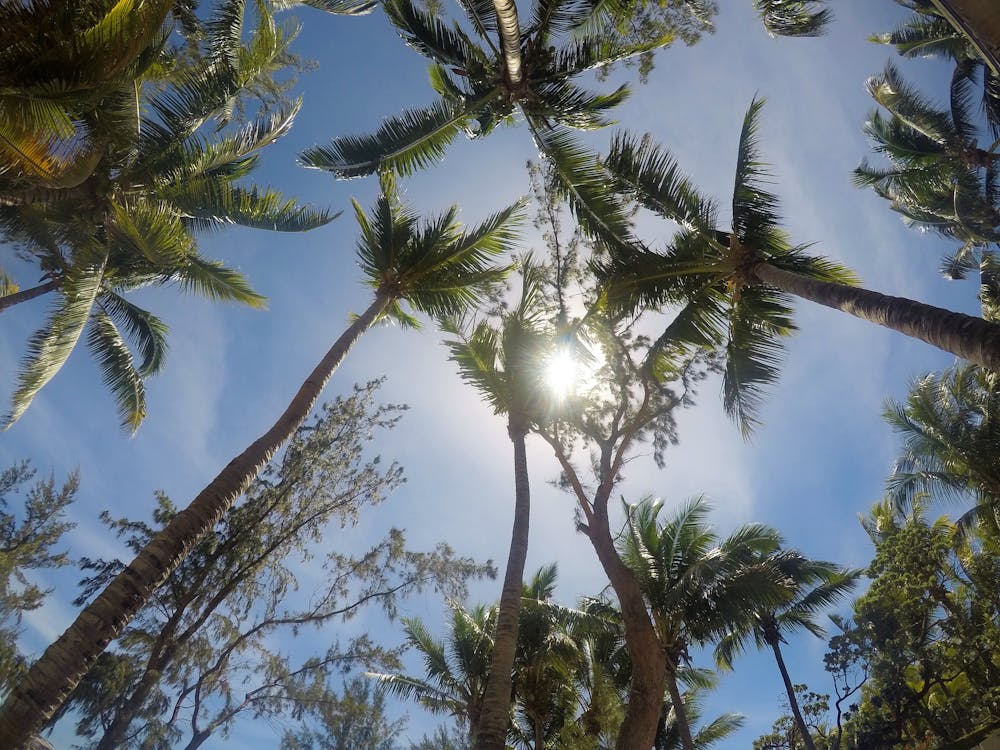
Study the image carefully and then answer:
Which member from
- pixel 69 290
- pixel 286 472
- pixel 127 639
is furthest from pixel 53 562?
pixel 69 290

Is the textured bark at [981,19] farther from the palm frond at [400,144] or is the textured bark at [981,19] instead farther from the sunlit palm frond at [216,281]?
the sunlit palm frond at [216,281]

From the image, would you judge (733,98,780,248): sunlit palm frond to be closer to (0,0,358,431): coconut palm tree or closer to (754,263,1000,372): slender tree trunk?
(754,263,1000,372): slender tree trunk

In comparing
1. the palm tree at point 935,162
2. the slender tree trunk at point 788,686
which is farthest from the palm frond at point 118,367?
the palm tree at point 935,162

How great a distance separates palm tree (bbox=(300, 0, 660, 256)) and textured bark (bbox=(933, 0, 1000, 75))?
6.32 meters

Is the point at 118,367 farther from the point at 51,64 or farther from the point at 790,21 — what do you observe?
the point at 790,21

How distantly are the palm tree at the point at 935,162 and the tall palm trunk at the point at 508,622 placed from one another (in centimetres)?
1565

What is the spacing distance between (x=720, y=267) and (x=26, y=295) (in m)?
12.4

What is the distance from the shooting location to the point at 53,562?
67.5 feet

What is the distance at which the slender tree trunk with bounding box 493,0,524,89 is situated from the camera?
7.05 m

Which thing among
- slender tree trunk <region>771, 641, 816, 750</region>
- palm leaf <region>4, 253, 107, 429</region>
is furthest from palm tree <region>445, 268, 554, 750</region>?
slender tree trunk <region>771, 641, 816, 750</region>

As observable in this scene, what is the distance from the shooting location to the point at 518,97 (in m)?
9.42

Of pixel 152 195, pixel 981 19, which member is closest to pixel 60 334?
pixel 152 195

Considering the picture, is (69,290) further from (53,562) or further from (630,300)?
(53,562)

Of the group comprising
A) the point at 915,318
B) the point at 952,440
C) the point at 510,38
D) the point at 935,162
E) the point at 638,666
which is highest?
the point at 935,162
